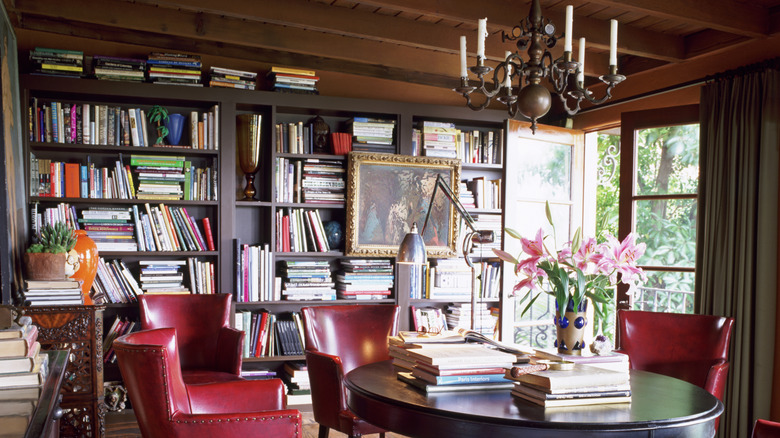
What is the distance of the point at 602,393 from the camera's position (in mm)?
1855

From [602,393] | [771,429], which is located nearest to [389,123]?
[602,393]

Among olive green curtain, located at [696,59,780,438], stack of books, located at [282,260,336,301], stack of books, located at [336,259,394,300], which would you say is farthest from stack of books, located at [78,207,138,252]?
olive green curtain, located at [696,59,780,438]

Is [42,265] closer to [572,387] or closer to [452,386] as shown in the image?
[452,386]

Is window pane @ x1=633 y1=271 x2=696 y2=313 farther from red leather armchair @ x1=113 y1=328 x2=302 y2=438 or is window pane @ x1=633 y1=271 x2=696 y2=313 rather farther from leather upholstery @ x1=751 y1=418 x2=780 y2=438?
red leather armchair @ x1=113 y1=328 x2=302 y2=438

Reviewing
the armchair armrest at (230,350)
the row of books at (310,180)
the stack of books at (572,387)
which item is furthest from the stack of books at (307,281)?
the stack of books at (572,387)

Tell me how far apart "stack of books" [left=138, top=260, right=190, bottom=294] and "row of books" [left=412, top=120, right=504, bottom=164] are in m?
1.84

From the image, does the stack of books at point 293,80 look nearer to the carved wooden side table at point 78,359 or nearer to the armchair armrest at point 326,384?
the carved wooden side table at point 78,359

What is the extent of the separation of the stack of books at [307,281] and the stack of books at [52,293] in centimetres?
145

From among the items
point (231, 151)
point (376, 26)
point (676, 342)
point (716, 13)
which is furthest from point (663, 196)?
point (231, 151)

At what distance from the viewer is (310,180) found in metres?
4.47

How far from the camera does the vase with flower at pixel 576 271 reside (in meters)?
2.19

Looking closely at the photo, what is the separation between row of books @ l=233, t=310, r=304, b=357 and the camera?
434 centimetres

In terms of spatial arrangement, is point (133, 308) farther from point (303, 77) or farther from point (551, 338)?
point (551, 338)

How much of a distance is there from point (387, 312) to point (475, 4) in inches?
66.6
